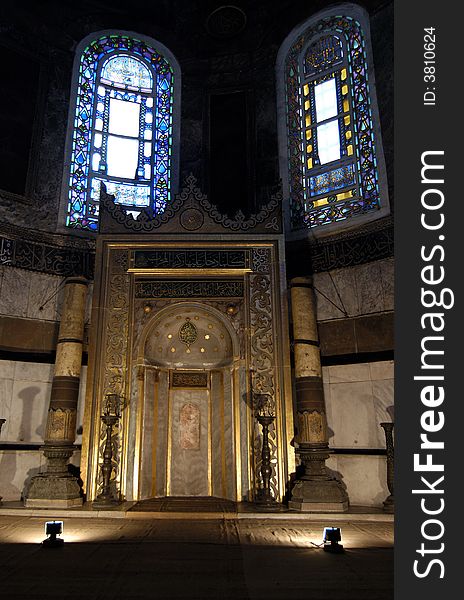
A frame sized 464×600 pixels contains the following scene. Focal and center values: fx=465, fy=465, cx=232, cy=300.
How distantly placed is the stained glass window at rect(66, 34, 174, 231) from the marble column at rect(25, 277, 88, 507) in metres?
1.90

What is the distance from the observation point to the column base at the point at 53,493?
5.26m

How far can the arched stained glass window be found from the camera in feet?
23.9

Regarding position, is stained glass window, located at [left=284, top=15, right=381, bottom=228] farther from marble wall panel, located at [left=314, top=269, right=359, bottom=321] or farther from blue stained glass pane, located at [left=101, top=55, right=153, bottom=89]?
blue stained glass pane, located at [left=101, top=55, right=153, bottom=89]

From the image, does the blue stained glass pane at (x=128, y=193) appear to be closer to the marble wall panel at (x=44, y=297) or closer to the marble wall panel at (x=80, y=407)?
the marble wall panel at (x=44, y=297)

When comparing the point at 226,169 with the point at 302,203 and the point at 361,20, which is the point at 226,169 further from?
the point at 361,20

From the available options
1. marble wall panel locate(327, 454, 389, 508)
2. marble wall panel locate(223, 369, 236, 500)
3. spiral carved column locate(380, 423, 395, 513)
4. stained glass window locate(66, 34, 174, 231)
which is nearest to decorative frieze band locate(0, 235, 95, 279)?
stained glass window locate(66, 34, 174, 231)

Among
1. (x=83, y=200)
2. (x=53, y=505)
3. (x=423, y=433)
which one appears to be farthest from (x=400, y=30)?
(x=83, y=200)

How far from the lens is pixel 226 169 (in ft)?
27.4

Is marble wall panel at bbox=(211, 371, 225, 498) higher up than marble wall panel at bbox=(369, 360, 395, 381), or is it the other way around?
marble wall panel at bbox=(369, 360, 395, 381)

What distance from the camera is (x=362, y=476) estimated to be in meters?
5.98

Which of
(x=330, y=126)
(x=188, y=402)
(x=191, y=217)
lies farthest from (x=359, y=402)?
(x=330, y=126)

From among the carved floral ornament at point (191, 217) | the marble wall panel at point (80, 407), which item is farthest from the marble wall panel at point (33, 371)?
the carved floral ornament at point (191, 217)

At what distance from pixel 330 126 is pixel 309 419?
4.98m

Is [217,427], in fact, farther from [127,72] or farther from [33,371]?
[127,72]
